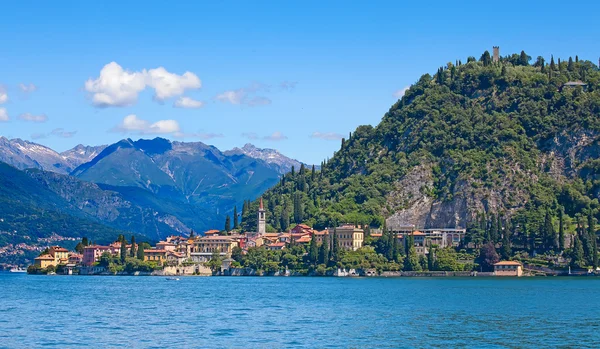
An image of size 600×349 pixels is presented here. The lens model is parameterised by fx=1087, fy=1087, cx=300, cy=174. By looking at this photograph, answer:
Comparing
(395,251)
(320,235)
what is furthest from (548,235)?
(320,235)

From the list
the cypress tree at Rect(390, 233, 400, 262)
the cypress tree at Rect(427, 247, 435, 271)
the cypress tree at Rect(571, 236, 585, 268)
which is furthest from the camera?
the cypress tree at Rect(390, 233, 400, 262)

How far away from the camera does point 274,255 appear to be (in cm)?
18225

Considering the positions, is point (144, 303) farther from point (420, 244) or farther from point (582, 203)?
point (582, 203)

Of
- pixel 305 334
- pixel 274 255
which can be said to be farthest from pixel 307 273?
pixel 305 334

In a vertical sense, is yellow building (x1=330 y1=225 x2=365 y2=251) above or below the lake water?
above

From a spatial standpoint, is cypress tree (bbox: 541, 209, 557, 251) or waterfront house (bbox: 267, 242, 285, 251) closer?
cypress tree (bbox: 541, 209, 557, 251)

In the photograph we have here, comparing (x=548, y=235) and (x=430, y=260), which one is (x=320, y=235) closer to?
(x=430, y=260)

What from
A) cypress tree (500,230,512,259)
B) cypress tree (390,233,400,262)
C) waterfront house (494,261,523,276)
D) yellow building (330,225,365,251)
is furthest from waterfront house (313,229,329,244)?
waterfront house (494,261,523,276)

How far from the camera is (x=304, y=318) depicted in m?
79.3

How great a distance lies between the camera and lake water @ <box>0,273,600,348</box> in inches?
2507

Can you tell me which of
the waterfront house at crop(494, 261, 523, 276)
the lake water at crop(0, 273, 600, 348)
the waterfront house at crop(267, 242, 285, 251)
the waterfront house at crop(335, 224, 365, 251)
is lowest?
the lake water at crop(0, 273, 600, 348)

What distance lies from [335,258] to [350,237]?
36.8 feet

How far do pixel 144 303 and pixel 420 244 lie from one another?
294 ft

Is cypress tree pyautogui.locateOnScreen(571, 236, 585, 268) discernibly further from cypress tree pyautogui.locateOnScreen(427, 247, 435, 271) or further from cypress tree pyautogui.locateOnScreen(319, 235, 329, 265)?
cypress tree pyautogui.locateOnScreen(319, 235, 329, 265)
